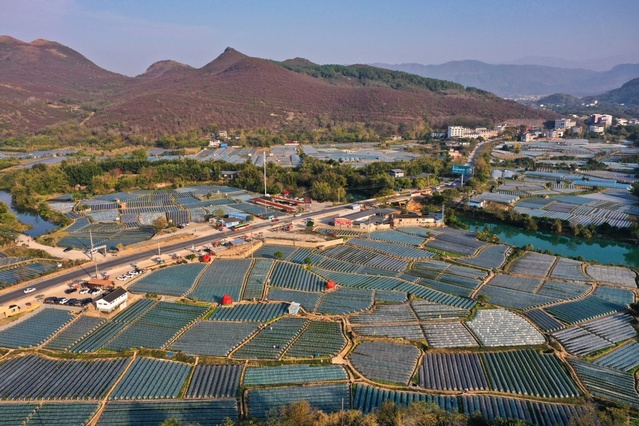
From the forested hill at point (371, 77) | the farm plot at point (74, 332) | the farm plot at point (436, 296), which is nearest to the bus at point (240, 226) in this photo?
the farm plot at point (74, 332)

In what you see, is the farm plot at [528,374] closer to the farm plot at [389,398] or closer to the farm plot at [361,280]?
the farm plot at [389,398]

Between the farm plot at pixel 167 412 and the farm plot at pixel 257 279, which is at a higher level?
the farm plot at pixel 257 279

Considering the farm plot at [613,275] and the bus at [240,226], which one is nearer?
the farm plot at [613,275]

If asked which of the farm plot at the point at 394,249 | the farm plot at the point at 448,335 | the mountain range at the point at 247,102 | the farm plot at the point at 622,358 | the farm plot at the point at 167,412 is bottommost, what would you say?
the farm plot at the point at 622,358

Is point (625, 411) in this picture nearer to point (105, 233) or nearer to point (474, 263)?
point (474, 263)

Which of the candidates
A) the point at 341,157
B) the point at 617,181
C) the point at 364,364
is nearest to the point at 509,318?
the point at 364,364

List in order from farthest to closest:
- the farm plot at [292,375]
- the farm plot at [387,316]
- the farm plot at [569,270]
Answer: the farm plot at [569,270] → the farm plot at [387,316] → the farm plot at [292,375]
